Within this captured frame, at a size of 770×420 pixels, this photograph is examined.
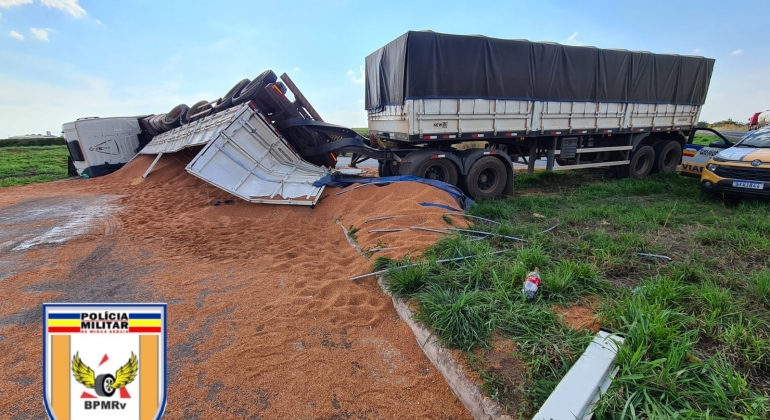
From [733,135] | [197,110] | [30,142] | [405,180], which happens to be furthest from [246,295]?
[30,142]

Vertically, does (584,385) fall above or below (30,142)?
above

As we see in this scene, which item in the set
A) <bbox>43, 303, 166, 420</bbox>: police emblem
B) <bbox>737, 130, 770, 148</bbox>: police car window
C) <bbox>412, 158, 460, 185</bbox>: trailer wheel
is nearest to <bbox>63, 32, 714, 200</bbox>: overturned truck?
<bbox>412, 158, 460, 185</bbox>: trailer wheel

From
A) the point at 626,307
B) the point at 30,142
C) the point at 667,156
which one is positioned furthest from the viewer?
the point at 30,142

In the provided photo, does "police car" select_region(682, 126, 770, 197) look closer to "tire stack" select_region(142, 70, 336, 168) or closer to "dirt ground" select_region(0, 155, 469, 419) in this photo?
"dirt ground" select_region(0, 155, 469, 419)

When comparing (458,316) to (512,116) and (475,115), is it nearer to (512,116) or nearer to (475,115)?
(475,115)

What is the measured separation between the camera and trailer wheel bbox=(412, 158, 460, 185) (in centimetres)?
742

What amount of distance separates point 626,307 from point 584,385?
1.01 m

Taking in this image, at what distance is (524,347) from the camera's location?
2408 mm

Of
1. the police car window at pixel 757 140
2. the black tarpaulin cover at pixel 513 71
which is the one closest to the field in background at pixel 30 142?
the black tarpaulin cover at pixel 513 71

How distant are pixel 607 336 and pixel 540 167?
11.3m

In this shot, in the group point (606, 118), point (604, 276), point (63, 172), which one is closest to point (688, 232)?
point (604, 276)

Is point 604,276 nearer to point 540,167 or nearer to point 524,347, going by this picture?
point 524,347

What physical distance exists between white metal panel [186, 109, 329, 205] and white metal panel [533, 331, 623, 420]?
5.16 metres

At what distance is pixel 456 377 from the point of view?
2.36 meters
